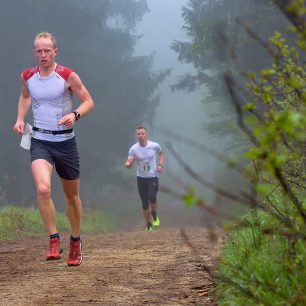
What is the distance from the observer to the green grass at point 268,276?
291cm

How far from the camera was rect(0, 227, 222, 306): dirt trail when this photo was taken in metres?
4.67

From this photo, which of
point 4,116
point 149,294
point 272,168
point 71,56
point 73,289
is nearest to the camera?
point 272,168

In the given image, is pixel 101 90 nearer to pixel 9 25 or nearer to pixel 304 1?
pixel 9 25

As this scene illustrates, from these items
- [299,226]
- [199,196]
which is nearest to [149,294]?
[299,226]

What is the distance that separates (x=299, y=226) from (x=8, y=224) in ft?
39.0

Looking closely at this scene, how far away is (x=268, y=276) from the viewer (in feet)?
11.7

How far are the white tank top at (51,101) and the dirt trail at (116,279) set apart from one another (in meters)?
1.32

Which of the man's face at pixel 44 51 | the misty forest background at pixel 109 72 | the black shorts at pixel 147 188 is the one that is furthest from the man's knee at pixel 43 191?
the misty forest background at pixel 109 72

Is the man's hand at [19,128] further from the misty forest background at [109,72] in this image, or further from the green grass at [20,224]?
the misty forest background at [109,72]

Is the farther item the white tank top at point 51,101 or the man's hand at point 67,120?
the white tank top at point 51,101

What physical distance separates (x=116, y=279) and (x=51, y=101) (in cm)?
221

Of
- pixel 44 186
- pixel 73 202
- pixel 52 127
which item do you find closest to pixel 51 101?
pixel 52 127

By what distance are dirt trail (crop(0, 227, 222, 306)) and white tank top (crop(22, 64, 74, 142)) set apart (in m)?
1.32

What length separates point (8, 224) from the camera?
14445 mm
